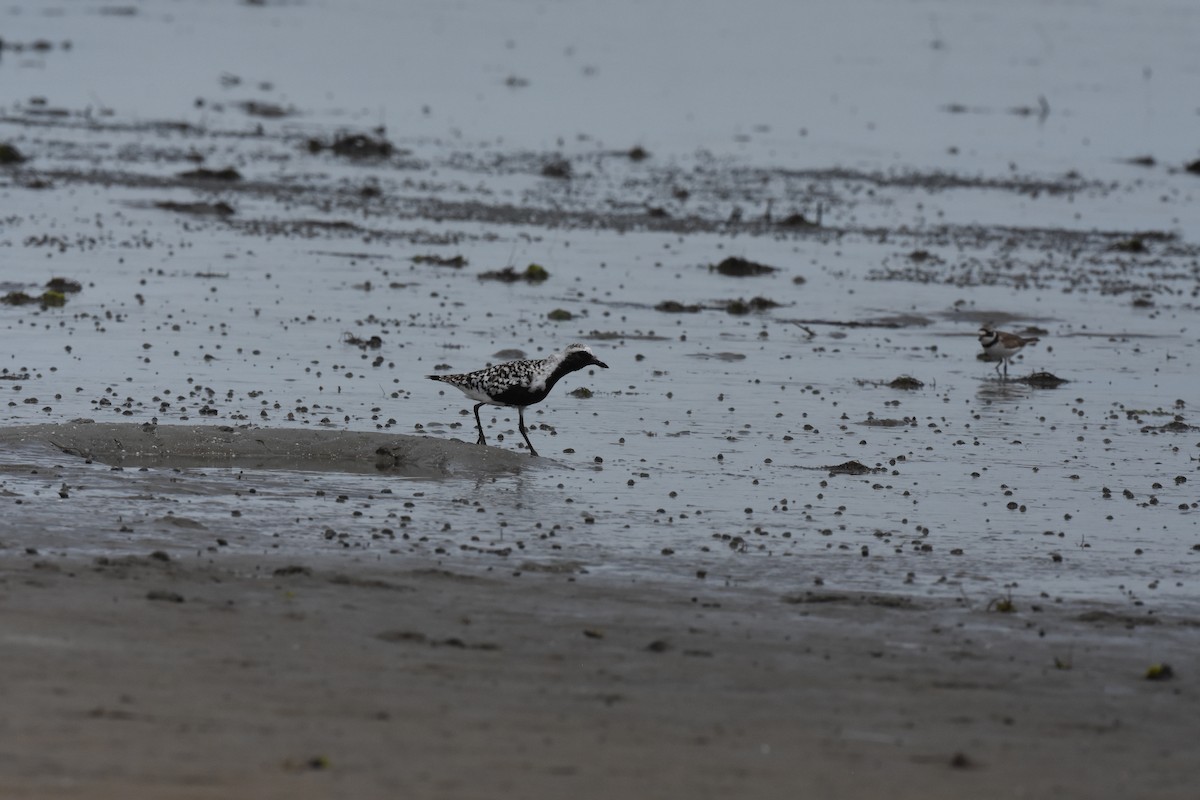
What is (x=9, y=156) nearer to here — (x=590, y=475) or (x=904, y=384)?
(x=904, y=384)

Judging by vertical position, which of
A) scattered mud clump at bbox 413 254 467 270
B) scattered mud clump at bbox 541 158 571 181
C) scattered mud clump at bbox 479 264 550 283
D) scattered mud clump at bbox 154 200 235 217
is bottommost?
scattered mud clump at bbox 479 264 550 283

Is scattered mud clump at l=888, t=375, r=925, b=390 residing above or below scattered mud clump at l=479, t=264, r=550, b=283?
below

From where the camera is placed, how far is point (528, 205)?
108 ft

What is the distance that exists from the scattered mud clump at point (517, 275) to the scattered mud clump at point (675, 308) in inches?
90.7

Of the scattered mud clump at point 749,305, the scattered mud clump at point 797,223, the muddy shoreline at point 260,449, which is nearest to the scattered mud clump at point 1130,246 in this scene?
the scattered mud clump at point 797,223

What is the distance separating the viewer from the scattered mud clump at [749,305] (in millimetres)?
23500

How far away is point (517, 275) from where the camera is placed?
2489 centimetres

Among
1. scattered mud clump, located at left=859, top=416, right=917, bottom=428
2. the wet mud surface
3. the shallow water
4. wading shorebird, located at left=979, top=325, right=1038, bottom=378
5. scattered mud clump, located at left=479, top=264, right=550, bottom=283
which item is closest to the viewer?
the wet mud surface

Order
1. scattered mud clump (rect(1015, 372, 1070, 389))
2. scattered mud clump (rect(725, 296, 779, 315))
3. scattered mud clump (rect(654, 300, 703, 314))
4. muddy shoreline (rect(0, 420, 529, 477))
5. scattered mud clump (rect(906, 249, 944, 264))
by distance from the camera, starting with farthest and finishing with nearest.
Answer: scattered mud clump (rect(906, 249, 944, 264))
scattered mud clump (rect(725, 296, 779, 315))
scattered mud clump (rect(654, 300, 703, 314))
scattered mud clump (rect(1015, 372, 1070, 389))
muddy shoreline (rect(0, 420, 529, 477))

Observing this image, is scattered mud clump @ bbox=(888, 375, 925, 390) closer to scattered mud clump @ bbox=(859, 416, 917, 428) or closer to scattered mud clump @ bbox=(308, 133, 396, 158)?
scattered mud clump @ bbox=(859, 416, 917, 428)

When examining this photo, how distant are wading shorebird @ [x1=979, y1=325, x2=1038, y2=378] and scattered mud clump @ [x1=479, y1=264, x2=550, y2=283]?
7140 mm

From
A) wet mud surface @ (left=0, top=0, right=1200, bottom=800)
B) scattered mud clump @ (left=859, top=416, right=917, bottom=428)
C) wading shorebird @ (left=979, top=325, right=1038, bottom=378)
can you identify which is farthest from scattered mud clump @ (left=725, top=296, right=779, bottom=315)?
scattered mud clump @ (left=859, top=416, right=917, bottom=428)

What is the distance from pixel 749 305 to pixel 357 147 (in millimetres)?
17780

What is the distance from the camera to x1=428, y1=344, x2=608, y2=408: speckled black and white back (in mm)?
15391
